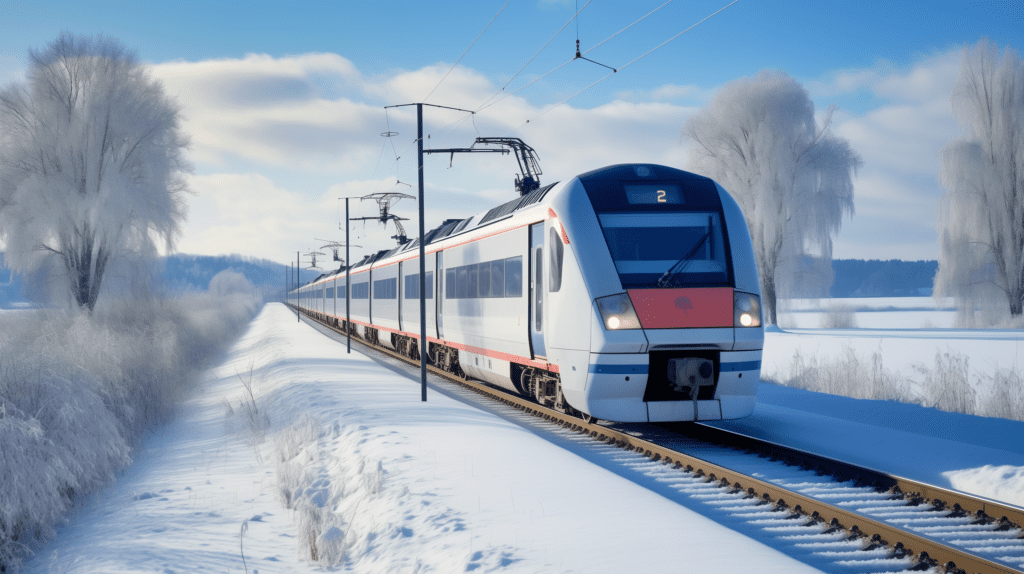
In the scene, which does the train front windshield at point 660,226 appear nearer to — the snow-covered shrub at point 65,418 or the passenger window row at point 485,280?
the passenger window row at point 485,280

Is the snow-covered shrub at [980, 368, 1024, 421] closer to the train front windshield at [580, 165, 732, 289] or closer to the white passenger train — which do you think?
the white passenger train

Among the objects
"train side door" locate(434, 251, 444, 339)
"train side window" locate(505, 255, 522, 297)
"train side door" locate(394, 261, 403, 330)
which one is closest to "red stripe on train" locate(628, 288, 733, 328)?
"train side window" locate(505, 255, 522, 297)

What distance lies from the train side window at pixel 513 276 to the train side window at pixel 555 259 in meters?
1.50

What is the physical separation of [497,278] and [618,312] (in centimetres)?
405

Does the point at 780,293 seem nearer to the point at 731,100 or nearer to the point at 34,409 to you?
the point at 731,100

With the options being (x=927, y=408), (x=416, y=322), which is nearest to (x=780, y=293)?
(x=416, y=322)

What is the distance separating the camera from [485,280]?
12734 mm

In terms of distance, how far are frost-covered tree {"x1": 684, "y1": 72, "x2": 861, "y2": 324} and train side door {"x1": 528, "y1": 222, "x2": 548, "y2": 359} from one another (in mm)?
22680

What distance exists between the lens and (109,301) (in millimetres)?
25516

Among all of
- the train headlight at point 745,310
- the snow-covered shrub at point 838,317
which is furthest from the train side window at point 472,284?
the snow-covered shrub at point 838,317

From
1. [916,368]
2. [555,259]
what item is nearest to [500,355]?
[555,259]

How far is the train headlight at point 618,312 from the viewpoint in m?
8.26

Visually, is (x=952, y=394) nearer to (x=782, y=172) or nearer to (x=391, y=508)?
(x=391, y=508)

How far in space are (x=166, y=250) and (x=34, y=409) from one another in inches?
772
